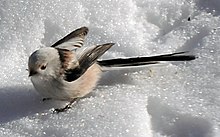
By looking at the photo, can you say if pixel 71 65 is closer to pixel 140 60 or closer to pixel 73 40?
pixel 73 40

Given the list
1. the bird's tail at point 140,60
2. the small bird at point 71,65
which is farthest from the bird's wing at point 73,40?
the bird's tail at point 140,60

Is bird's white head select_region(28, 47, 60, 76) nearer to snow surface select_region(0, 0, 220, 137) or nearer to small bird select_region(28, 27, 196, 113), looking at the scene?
small bird select_region(28, 27, 196, 113)

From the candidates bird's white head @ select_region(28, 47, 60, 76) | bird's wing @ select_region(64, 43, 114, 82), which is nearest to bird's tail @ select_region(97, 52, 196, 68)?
bird's wing @ select_region(64, 43, 114, 82)

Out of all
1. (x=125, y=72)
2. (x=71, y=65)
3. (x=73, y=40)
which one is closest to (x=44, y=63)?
(x=71, y=65)

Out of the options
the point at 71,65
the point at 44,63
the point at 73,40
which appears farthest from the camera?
the point at 73,40

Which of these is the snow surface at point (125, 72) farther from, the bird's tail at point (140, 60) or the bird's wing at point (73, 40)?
the bird's wing at point (73, 40)

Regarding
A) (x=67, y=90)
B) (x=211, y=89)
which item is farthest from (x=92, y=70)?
(x=211, y=89)

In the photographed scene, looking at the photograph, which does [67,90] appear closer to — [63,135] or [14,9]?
[63,135]
